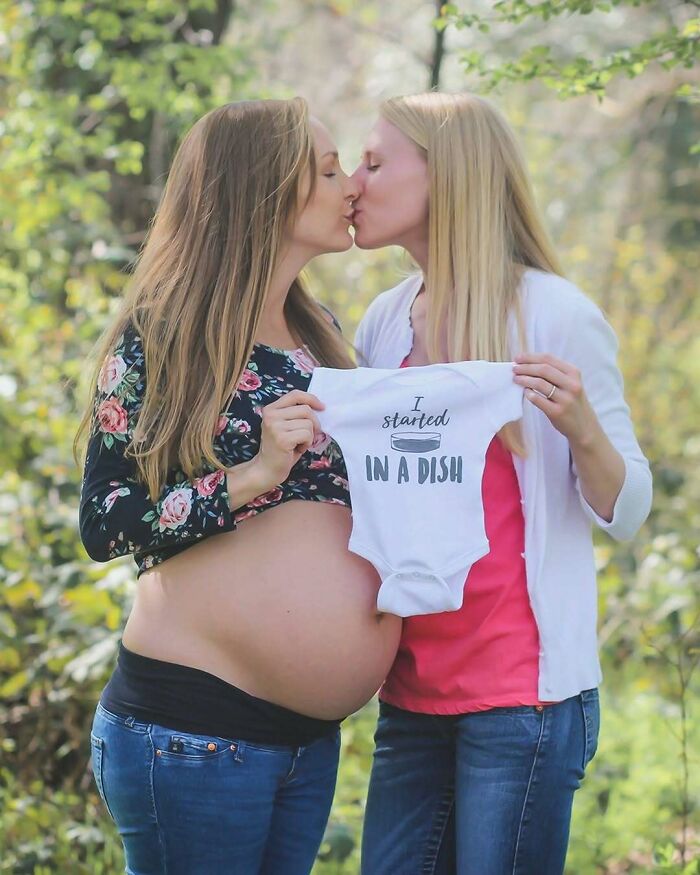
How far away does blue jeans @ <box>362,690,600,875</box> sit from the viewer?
212cm

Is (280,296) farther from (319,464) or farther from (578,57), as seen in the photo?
(578,57)

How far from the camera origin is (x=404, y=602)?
2.07 meters

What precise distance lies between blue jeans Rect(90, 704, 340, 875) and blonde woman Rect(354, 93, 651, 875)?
1.12 ft

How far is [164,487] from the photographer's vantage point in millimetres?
2096

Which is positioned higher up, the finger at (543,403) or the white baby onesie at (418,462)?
the finger at (543,403)

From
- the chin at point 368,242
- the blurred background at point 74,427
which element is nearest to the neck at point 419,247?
the chin at point 368,242

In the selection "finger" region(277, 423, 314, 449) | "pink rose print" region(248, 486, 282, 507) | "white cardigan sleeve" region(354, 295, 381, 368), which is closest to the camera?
"finger" region(277, 423, 314, 449)

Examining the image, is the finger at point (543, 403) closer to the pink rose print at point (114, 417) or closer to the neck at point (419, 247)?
the neck at point (419, 247)

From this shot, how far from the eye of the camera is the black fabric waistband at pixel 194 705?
2.02 metres

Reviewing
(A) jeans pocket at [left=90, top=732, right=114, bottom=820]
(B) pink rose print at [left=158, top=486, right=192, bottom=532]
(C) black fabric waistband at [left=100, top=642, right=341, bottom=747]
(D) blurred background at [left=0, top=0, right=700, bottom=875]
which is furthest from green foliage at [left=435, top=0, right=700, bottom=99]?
(A) jeans pocket at [left=90, top=732, right=114, bottom=820]

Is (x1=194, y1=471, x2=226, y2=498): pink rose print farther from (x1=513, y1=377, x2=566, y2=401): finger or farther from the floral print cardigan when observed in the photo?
(x1=513, y1=377, x2=566, y2=401): finger

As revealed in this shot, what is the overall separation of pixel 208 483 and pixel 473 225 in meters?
0.78

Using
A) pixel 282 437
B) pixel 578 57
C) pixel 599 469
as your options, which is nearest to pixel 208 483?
pixel 282 437

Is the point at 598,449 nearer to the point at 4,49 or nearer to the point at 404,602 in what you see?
the point at 404,602
